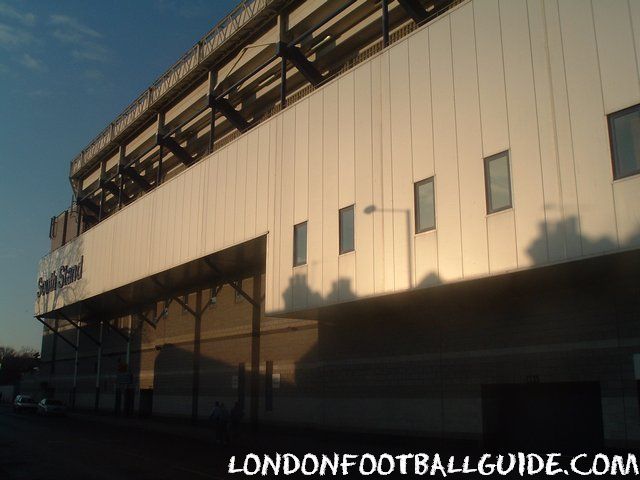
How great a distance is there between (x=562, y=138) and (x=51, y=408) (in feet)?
146

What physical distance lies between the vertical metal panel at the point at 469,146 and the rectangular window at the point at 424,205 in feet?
4.00

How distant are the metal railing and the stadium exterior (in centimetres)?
27

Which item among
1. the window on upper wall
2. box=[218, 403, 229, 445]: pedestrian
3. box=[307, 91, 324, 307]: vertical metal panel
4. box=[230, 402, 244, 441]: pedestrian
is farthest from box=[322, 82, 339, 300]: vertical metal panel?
the window on upper wall

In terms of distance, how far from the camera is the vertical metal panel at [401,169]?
19.2 metres

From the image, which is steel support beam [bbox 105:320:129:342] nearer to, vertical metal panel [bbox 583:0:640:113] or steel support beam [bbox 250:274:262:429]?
steel support beam [bbox 250:274:262:429]

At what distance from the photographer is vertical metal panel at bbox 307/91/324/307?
22431 mm

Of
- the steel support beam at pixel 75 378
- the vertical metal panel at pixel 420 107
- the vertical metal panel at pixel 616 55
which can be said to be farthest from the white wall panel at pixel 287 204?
the steel support beam at pixel 75 378

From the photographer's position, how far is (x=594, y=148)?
48.6 ft

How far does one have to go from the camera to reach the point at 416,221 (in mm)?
19094

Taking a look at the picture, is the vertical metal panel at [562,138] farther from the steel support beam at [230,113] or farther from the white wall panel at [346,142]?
the steel support beam at [230,113]

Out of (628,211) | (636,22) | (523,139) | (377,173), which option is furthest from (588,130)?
(377,173)

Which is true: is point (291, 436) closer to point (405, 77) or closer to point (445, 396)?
point (445, 396)

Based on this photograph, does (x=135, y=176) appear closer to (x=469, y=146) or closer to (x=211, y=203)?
(x=211, y=203)

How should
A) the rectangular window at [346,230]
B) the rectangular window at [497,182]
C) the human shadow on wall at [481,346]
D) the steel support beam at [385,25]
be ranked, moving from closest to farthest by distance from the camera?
1. the human shadow on wall at [481,346]
2. the rectangular window at [497,182]
3. the rectangular window at [346,230]
4. the steel support beam at [385,25]
